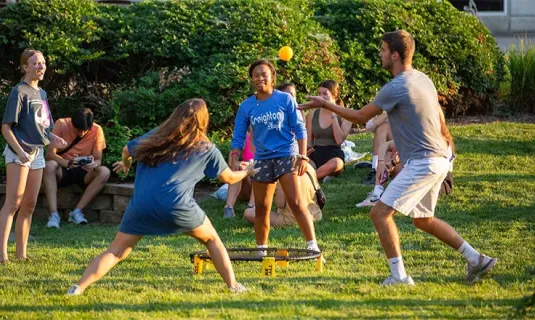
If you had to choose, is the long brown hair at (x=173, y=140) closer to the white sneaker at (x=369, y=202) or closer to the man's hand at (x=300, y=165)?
the man's hand at (x=300, y=165)

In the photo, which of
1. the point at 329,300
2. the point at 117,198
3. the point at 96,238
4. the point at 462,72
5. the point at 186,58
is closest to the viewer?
the point at 329,300

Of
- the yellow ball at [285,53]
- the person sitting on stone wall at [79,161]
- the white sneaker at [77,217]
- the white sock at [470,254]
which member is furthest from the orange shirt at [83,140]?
the white sock at [470,254]

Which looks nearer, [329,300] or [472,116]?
[329,300]

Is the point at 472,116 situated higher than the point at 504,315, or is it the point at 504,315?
the point at 504,315

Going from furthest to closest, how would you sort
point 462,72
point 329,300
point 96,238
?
1. point 462,72
2. point 96,238
3. point 329,300

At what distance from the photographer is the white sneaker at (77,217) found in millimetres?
11094

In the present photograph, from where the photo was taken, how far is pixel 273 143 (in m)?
8.21

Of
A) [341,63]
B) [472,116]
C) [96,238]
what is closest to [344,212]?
[96,238]

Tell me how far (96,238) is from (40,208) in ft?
6.25

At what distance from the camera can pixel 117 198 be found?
37.2ft

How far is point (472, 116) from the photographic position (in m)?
15.1

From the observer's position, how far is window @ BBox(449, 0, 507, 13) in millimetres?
27656

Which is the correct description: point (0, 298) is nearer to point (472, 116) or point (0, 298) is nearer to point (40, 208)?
point (40, 208)

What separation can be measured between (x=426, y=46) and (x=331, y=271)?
686 cm
